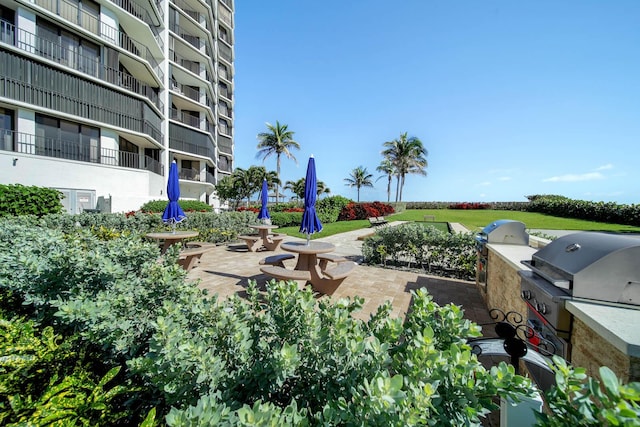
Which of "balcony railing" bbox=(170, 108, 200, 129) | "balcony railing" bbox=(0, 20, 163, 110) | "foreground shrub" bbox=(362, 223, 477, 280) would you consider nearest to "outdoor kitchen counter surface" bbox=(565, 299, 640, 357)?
"foreground shrub" bbox=(362, 223, 477, 280)

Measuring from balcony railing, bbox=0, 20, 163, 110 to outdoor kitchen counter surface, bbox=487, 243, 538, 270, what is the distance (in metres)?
22.0

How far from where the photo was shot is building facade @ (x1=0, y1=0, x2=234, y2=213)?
12.9 meters

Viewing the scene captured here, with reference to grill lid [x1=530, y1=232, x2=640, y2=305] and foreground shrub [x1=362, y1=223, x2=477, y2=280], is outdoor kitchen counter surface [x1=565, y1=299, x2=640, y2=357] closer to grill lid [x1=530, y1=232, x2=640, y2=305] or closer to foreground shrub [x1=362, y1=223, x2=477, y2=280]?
grill lid [x1=530, y1=232, x2=640, y2=305]

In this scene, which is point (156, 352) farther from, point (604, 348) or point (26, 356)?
point (604, 348)

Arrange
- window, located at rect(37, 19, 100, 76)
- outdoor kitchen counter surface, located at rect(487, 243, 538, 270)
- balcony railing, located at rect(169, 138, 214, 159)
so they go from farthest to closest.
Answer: balcony railing, located at rect(169, 138, 214, 159) → window, located at rect(37, 19, 100, 76) → outdoor kitchen counter surface, located at rect(487, 243, 538, 270)

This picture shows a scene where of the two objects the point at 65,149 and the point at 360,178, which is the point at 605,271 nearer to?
the point at 65,149

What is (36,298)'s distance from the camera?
254cm

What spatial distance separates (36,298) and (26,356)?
93cm

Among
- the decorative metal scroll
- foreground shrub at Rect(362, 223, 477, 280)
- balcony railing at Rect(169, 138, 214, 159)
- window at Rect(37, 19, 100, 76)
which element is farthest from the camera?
balcony railing at Rect(169, 138, 214, 159)

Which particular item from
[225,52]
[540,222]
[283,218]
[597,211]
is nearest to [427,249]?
[283,218]

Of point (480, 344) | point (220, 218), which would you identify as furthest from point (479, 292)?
point (220, 218)

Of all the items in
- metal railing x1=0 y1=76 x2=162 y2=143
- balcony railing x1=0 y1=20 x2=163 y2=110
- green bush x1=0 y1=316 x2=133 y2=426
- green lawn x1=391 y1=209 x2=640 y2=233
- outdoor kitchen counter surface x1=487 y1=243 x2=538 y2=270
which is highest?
balcony railing x1=0 y1=20 x2=163 y2=110

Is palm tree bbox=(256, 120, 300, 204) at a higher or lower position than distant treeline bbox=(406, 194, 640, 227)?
higher

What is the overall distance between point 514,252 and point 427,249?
3883 mm
